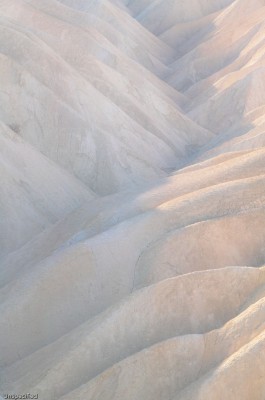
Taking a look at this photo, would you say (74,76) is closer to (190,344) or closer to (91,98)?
(91,98)

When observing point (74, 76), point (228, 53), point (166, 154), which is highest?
point (74, 76)

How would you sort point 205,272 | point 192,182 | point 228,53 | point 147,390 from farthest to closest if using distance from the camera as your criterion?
point 228,53 < point 192,182 < point 205,272 < point 147,390

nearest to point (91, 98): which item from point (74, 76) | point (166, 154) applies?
point (74, 76)

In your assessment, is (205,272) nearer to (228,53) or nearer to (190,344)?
(190,344)

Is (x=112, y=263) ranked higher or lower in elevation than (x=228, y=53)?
higher

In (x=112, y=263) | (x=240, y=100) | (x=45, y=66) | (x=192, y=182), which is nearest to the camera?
(x=112, y=263)

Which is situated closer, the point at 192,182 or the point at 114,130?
the point at 192,182
